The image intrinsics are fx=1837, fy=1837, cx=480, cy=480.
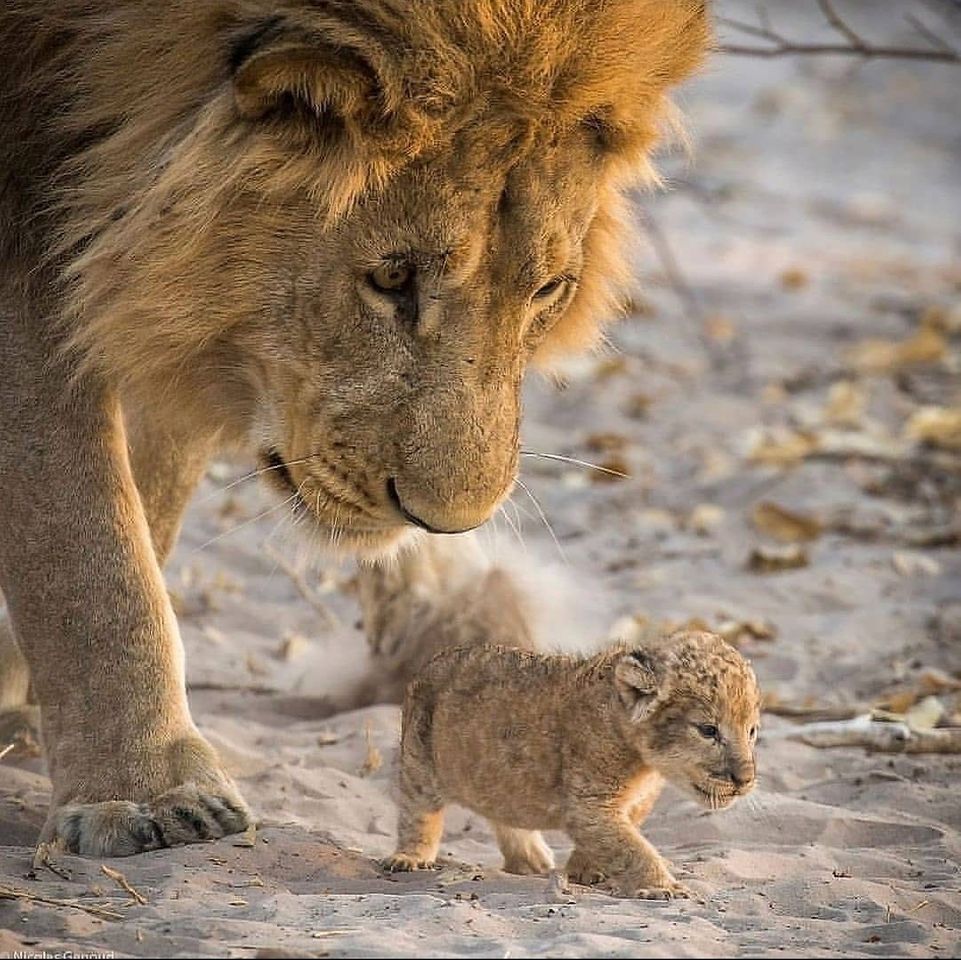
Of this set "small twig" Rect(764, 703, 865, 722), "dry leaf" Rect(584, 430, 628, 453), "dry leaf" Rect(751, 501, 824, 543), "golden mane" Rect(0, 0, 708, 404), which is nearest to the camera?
"golden mane" Rect(0, 0, 708, 404)

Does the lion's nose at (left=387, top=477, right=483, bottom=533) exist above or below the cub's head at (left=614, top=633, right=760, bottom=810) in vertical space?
above

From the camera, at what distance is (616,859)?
3.12 m

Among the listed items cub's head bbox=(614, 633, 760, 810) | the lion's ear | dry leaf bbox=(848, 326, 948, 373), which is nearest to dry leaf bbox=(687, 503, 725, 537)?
dry leaf bbox=(848, 326, 948, 373)

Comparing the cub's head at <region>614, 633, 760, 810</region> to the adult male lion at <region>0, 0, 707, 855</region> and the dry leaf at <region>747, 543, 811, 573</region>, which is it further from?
the dry leaf at <region>747, 543, 811, 573</region>

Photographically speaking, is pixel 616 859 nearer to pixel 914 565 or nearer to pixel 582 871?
pixel 582 871

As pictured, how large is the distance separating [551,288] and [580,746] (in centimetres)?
81

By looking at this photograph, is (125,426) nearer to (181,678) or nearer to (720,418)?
(181,678)

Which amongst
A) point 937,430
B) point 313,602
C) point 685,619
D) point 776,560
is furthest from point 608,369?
point 313,602

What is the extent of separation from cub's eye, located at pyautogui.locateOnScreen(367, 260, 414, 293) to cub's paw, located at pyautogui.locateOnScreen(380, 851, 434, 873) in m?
1.02

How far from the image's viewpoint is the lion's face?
9.78ft

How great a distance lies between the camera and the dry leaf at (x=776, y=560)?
5566 millimetres

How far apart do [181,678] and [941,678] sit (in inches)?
79.8

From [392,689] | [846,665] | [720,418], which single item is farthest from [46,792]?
[720,418]

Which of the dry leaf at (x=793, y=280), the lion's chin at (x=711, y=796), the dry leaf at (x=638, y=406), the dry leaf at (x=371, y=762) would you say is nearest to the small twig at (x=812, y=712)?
the dry leaf at (x=371, y=762)
